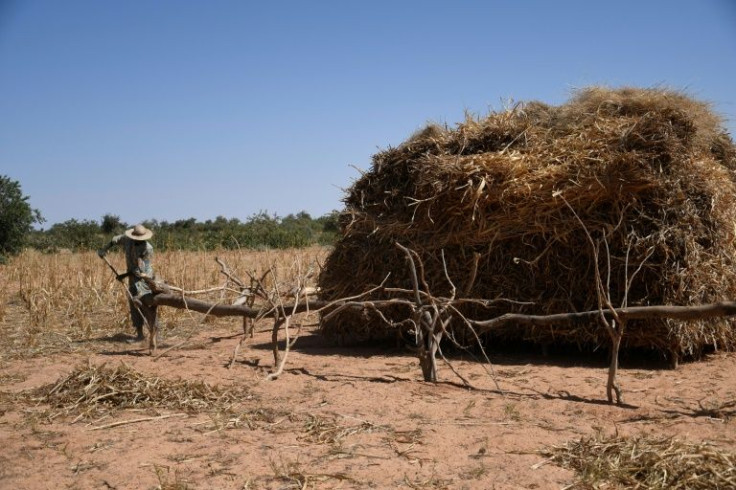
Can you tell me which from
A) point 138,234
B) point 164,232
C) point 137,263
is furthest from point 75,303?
point 164,232

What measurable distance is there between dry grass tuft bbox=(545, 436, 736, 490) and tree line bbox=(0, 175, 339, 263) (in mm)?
10464

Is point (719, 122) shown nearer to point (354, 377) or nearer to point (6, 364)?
point (354, 377)

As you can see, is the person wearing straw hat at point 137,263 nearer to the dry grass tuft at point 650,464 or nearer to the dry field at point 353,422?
the dry field at point 353,422

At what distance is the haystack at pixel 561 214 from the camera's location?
21.6 ft

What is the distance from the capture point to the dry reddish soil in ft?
12.7

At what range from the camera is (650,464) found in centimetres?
369

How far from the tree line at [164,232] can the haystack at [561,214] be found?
6.25m

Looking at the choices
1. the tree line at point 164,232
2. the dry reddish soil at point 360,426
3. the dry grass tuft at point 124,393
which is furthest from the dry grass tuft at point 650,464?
the tree line at point 164,232

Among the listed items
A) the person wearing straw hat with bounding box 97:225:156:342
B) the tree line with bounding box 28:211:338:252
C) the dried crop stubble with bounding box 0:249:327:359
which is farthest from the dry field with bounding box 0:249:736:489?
the tree line with bounding box 28:211:338:252

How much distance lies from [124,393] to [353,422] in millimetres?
2064

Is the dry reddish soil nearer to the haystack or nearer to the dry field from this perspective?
the dry field

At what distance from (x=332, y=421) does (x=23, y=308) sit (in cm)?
861

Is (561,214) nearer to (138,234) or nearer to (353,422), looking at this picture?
(353,422)

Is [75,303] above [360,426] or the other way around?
above
